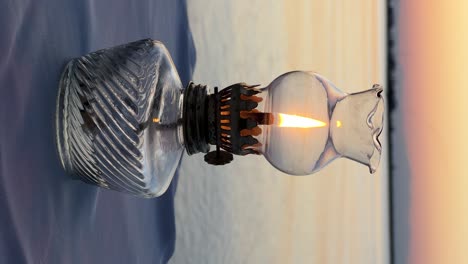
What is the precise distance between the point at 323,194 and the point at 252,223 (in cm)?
27

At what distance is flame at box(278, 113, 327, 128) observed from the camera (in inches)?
26.4

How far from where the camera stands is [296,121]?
670mm

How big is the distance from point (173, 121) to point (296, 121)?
151 mm

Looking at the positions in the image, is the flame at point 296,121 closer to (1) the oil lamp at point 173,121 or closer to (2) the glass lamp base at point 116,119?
(1) the oil lamp at point 173,121

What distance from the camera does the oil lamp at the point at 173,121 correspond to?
581mm

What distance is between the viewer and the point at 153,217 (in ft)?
3.25
